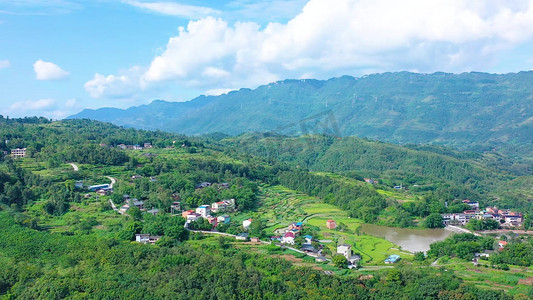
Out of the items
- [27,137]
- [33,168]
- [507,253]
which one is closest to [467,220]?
[507,253]

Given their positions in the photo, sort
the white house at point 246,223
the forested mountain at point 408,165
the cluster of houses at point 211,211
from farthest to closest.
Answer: the forested mountain at point 408,165 → the cluster of houses at point 211,211 → the white house at point 246,223

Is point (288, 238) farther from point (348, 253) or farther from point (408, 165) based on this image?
point (408, 165)

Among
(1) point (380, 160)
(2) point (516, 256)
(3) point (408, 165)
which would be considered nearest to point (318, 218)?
(2) point (516, 256)

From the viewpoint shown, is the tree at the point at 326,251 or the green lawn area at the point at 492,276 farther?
the tree at the point at 326,251

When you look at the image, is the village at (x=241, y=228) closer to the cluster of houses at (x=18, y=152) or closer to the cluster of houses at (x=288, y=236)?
the cluster of houses at (x=288, y=236)

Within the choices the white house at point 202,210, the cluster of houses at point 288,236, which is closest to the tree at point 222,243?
the cluster of houses at point 288,236
